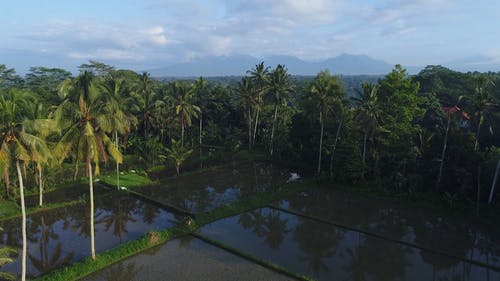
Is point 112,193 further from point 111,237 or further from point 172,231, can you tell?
point 172,231

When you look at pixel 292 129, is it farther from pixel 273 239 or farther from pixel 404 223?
pixel 273 239

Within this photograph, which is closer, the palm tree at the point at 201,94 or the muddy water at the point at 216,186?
the muddy water at the point at 216,186

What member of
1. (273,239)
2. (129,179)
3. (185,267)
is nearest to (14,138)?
(185,267)

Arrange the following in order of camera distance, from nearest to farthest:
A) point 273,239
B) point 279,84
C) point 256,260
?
point 256,260 < point 273,239 < point 279,84

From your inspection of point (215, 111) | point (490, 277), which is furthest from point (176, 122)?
point (490, 277)

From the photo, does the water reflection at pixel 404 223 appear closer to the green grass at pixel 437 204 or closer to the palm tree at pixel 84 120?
the green grass at pixel 437 204

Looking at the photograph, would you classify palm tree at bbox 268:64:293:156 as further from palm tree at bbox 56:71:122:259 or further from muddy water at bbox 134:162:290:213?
palm tree at bbox 56:71:122:259

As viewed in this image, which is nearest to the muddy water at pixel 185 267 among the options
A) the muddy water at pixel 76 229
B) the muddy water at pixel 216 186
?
the muddy water at pixel 76 229
